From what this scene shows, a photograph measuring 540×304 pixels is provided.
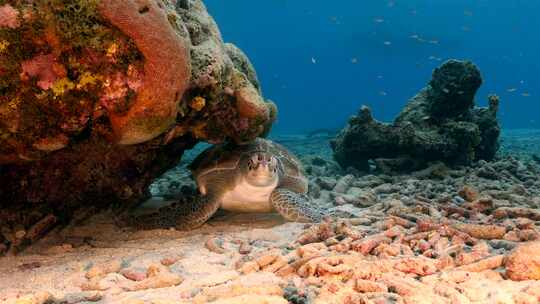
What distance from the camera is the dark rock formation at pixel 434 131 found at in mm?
8836

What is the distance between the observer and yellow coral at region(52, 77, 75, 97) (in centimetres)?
310

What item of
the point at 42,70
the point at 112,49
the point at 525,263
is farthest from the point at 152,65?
the point at 525,263

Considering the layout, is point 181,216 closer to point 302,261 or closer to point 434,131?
point 302,261

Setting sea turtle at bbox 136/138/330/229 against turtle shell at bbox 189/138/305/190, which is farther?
turtle shell at bbox 189/138/305/190

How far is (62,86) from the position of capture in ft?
10.2

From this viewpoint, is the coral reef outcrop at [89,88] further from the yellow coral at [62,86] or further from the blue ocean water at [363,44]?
the blue ocean water at [363,44]

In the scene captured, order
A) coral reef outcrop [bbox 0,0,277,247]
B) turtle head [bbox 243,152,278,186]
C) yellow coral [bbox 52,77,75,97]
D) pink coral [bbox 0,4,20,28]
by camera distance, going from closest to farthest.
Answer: pink coral [bbox 0,4,20,28], coral reef outcrop [bbox 0,0,277,247], yellow coral [bbox 52,77,75,97], turtle head [bbox 243,152,278,186]

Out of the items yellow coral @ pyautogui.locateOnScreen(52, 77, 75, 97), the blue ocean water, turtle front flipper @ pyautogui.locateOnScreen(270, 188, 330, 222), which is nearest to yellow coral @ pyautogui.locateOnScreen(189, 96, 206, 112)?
yellow coral @ pyautogui.locateOnScreen(52, 77, 75, 97)

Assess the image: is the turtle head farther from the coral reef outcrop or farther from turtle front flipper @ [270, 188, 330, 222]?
the coral reef outcrop

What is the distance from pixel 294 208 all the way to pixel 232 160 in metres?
1.37

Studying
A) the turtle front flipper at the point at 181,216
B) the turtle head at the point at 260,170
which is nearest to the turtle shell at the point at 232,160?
the turtle head at the point at 260,170

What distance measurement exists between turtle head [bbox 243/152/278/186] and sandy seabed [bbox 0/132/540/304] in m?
0.60

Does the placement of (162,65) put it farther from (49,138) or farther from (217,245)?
(217,245)

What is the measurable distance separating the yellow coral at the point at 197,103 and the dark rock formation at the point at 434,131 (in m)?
5.97
